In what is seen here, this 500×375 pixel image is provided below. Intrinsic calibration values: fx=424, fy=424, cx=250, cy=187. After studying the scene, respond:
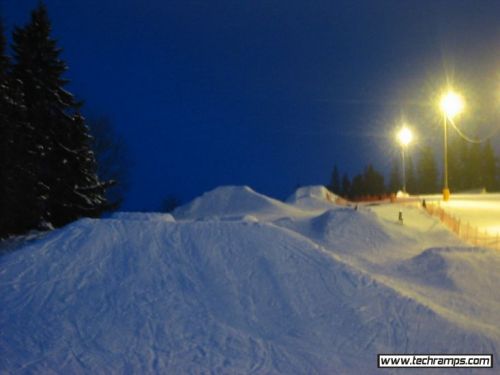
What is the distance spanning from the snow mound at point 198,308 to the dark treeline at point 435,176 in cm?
4247

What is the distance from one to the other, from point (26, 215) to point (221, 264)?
32.2 ft

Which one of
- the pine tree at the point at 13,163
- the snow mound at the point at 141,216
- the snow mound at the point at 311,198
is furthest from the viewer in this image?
the snow mound at the point at 311,198

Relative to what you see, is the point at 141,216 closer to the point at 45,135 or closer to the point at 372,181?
the point at 45,135

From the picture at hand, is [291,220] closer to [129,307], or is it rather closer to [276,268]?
[276,268]

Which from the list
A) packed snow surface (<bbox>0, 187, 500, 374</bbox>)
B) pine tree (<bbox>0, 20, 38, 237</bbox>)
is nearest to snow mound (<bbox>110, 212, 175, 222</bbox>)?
packed snow surface (<bbox>0, 187, 500, 374</bbox>)

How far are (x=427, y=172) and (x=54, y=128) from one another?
61.6 metres

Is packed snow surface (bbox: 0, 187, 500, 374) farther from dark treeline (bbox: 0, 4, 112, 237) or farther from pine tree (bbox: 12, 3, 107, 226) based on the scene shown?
pine tree (bbox: 12, 3, 107, 226)

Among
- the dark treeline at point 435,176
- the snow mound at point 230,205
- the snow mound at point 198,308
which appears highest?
the dark treeline at point 435,176

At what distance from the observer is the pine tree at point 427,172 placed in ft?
225

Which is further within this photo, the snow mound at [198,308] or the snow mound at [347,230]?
the snow mound at [347,230]

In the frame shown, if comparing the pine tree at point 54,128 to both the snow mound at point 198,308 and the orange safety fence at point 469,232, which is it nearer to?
the snow mound at point 198,308

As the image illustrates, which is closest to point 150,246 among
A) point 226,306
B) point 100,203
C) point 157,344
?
point 226,306

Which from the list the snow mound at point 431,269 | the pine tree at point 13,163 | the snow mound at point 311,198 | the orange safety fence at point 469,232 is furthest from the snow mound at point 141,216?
the snow mound at point 311,198

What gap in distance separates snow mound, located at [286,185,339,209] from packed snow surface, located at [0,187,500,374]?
53.6ft
